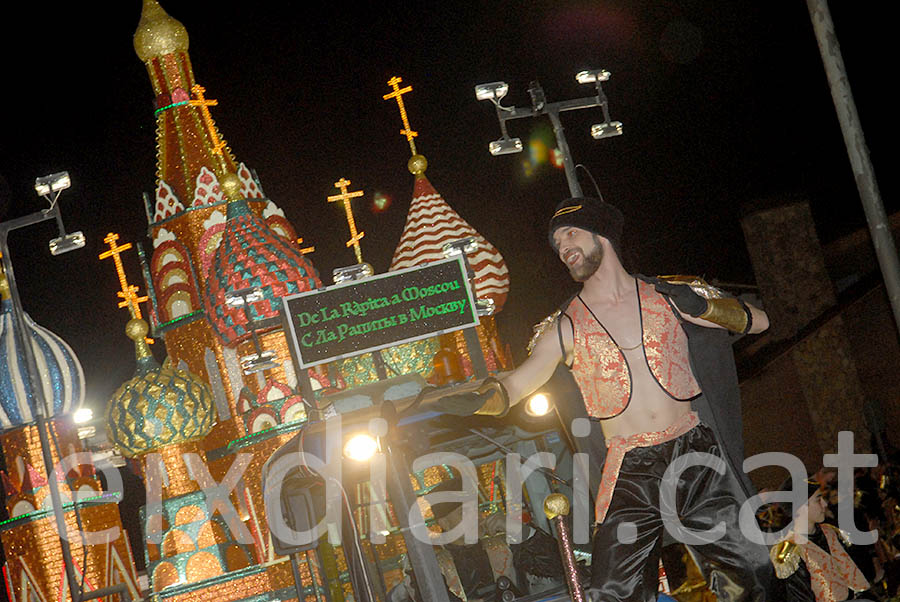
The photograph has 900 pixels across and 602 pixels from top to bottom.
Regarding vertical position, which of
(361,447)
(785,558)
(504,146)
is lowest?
(785,558)

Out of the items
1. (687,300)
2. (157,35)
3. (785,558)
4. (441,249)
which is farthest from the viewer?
(157,35)

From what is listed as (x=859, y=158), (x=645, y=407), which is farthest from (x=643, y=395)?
(x=859, y=158)

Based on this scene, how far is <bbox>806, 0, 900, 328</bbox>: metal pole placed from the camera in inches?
335

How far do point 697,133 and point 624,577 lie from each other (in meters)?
18.5

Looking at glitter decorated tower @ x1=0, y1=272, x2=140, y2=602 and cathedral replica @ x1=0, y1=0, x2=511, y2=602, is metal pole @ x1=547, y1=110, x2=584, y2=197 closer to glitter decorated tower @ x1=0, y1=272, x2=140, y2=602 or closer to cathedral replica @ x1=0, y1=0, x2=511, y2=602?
cathedral replica @ x1=0, y1=0, x2=511, y2=602

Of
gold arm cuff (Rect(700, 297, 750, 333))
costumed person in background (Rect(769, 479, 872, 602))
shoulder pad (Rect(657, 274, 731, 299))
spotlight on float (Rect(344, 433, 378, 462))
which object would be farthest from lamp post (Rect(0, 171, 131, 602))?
gold arm cuff (Rect(700, 297, 750, 333))

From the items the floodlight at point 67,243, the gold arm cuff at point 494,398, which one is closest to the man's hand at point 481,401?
the gold arm cuff at point 494,398

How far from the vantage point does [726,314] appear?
555 centimetres

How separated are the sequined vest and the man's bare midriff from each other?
0.03 m

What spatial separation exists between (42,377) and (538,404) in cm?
1802

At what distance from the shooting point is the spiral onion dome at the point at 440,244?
20047 millimetres

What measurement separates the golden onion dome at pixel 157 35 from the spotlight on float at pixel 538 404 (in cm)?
1877

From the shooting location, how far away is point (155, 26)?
75.4 feet

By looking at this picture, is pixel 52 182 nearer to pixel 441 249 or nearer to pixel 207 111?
pixel 441 249
